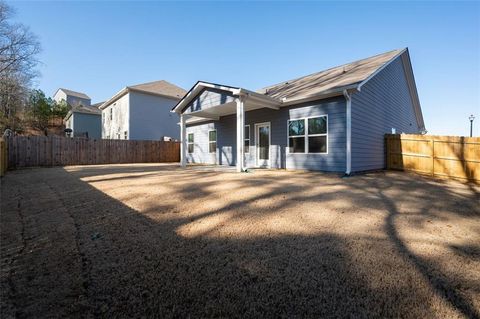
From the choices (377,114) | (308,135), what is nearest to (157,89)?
(308,135)

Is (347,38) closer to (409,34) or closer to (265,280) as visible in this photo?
(409,34)

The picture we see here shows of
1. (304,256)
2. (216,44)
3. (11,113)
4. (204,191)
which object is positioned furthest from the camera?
(11,113)

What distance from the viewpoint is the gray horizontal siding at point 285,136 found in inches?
347

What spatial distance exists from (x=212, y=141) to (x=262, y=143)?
4348 millimetres

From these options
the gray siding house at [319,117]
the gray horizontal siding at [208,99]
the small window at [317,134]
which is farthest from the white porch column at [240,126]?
the small window at [317,134]

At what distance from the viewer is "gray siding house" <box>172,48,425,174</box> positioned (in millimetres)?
8789

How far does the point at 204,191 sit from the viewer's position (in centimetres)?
548

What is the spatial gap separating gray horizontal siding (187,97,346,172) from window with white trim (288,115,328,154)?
0.60 feet

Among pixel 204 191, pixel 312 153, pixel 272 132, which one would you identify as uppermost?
pixel 272 132

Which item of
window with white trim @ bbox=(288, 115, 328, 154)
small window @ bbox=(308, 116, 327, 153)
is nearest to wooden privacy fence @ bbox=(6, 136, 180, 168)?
window with white trim @ bbox=(288, 115, 328, 154)

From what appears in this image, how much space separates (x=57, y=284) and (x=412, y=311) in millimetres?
2939

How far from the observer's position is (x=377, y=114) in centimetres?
1053

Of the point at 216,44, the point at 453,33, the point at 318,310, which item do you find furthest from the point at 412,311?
the point at 216,44

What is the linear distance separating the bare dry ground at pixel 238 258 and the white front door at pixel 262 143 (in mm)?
6745
